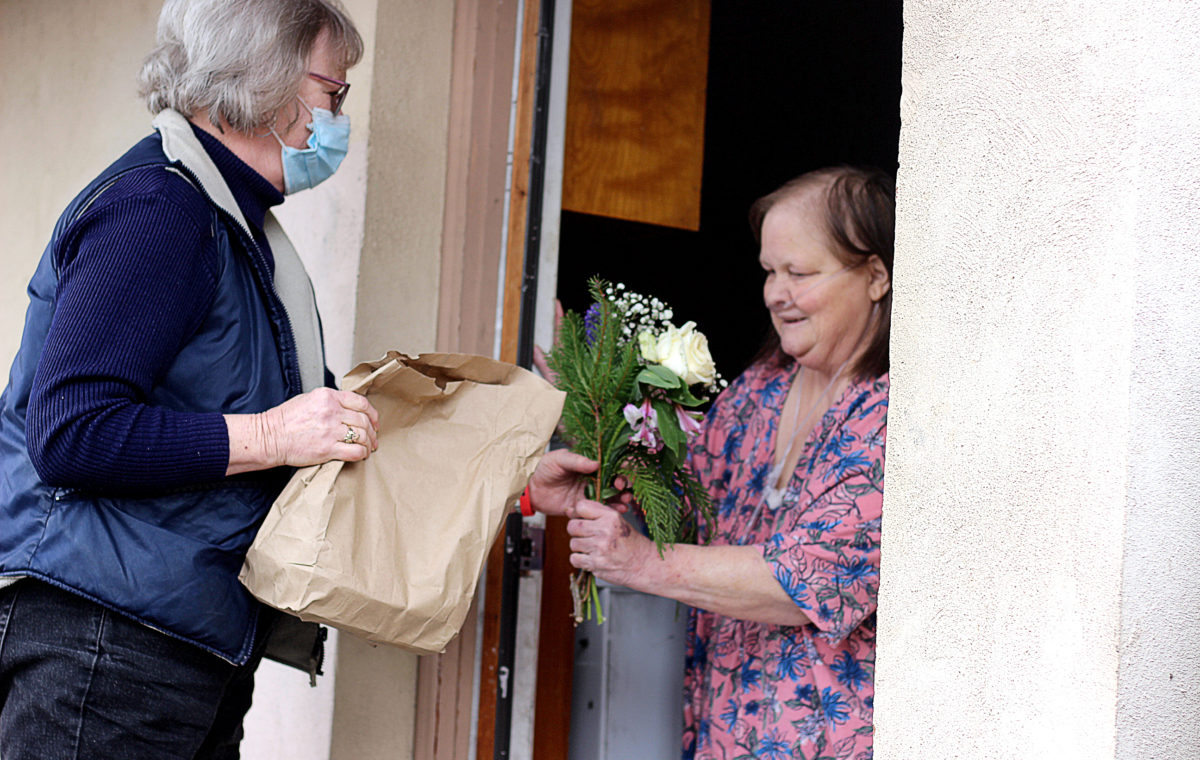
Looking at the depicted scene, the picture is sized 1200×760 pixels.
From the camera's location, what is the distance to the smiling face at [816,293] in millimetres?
2559

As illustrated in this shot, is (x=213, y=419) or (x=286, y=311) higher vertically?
(x=286, y=311)

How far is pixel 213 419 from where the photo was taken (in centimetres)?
172

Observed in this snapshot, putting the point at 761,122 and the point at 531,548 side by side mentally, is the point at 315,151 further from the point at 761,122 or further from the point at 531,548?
the point at 761,122

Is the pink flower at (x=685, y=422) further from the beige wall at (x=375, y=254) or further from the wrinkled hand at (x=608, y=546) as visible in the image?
the beige wall at (x=375, y=254)

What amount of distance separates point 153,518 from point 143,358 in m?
0.26

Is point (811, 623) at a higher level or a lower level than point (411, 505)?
lower

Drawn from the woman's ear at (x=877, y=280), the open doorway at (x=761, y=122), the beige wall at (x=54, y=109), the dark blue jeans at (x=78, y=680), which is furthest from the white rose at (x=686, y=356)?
the open doorway at (x=761, y=122)

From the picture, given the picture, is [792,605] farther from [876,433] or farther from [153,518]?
[153,518]

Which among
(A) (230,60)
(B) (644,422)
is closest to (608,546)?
(B) (644,422)

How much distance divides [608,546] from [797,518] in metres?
0.41

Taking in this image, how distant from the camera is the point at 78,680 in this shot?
5.51 feet

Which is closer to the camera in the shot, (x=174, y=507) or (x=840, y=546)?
(x=174, y=507)

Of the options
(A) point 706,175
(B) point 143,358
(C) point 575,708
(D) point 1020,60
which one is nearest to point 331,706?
(C) point 575,708

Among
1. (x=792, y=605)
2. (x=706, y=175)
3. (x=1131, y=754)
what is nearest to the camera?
(x=1131, y=754)
